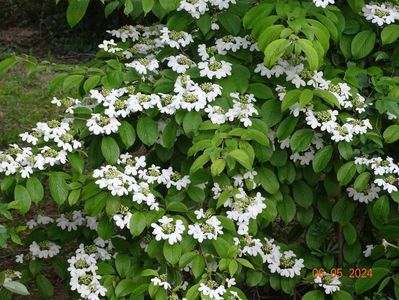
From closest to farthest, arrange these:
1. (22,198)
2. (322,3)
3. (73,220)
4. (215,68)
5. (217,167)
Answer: (217,167)
(22,198)
(322,3)
(215,68)
(73,220)

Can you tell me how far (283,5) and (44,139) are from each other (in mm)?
998

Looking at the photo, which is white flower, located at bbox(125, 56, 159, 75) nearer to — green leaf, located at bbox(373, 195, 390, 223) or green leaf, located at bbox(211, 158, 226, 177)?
green leaf, located at bbox(211, 158, 226, 177)

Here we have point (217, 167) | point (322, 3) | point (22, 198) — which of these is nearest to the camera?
point (217, 167)

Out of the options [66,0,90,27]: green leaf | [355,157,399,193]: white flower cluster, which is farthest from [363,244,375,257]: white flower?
→ [66,0,90,27]: green leaf

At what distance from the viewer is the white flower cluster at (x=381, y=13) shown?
271cm

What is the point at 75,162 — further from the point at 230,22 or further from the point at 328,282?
the point at 328,282

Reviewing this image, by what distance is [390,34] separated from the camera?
2.69 metres

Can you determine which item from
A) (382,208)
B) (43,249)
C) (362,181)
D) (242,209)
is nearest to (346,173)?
(362,181)

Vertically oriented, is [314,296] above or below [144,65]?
below

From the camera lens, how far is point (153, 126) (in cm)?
261

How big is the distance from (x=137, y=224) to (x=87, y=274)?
0.32 metres

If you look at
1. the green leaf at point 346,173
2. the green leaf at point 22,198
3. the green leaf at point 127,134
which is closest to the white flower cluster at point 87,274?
the green leaf at point 22,198

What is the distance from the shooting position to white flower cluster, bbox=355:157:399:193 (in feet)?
8.16
